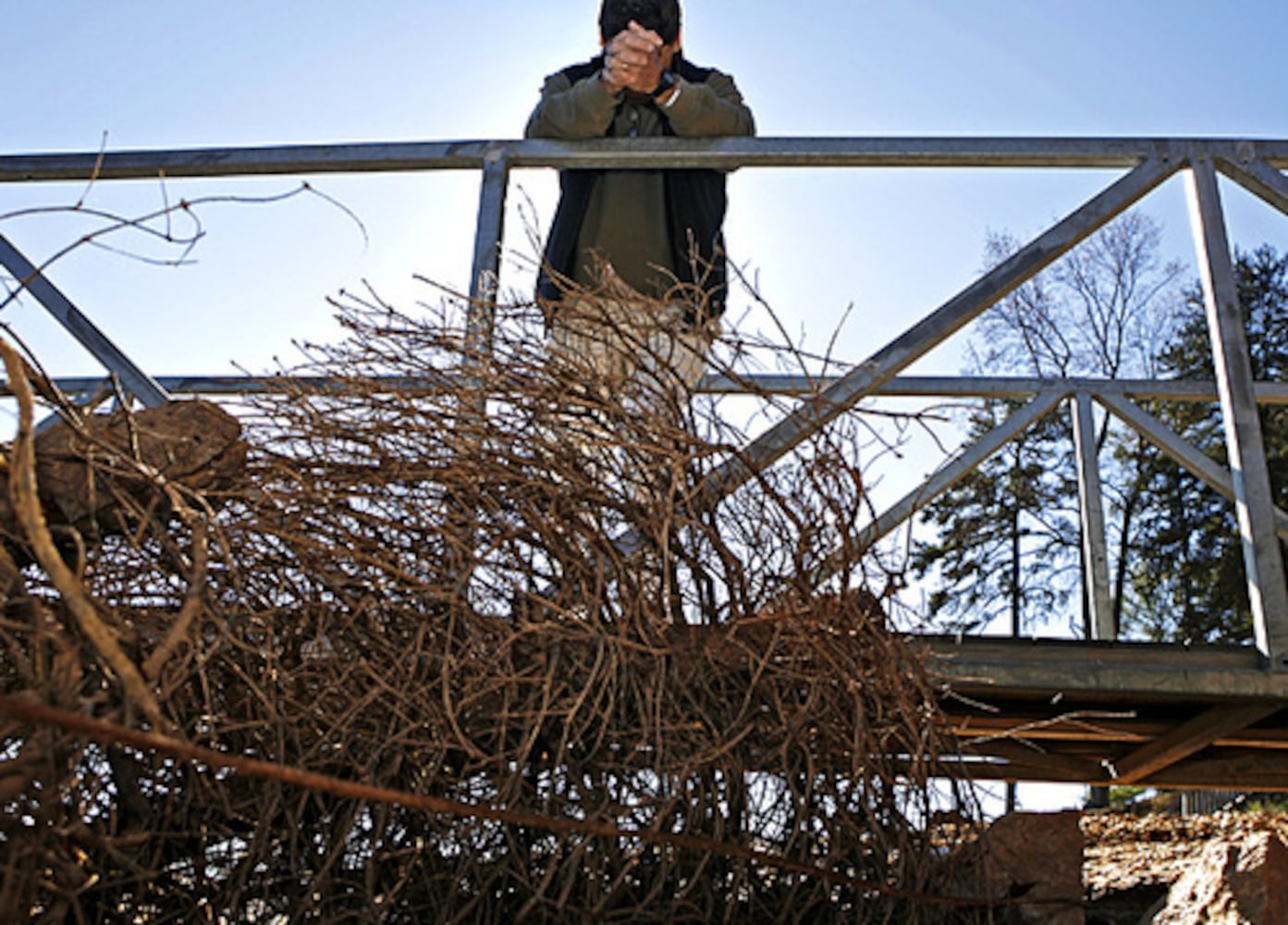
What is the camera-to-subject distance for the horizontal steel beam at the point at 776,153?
3.06 metres

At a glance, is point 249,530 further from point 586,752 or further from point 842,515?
point 842,515

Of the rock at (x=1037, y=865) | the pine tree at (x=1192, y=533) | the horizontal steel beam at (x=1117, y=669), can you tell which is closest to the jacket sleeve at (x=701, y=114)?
the horizontal steel beam at (x=1117, y=669)

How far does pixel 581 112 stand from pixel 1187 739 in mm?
2166

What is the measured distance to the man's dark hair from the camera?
3.39 metres

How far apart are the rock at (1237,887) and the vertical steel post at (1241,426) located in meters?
0.60

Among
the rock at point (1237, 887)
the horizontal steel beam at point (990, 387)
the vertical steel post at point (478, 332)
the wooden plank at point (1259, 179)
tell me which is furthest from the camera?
the horizontal steel beam at point (990, 387)

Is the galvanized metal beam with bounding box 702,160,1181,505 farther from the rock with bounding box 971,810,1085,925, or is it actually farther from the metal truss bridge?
the rock with bounding box 971,810,1085,925

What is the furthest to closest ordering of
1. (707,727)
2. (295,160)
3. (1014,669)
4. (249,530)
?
(295,160) < (1014,669) < (707,727) < (249,530)

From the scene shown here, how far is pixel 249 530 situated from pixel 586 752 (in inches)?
20.8

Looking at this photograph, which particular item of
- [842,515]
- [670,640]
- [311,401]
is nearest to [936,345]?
[842,515]

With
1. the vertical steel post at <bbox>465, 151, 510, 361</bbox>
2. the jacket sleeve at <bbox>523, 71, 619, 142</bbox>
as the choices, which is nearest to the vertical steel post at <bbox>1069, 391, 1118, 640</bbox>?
the jacket sleeve at <bbox>523, 71, 619, 142</bbox>

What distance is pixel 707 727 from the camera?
181cm

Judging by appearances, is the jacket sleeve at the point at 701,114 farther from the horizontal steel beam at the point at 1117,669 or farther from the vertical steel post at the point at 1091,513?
the vertical steel post at the point at 1091,513

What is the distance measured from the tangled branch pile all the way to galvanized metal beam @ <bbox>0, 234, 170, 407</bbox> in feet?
3.53
